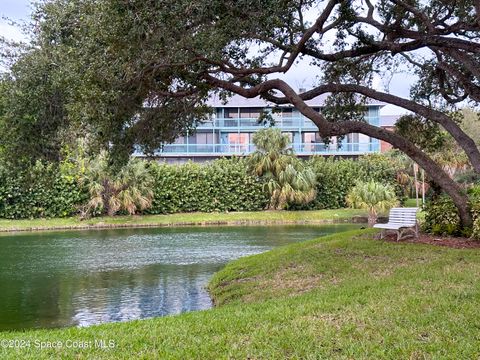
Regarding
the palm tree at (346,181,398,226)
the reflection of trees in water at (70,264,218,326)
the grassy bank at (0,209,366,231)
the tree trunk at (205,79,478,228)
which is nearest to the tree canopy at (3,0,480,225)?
the tree trunk at (205,79,478,228)

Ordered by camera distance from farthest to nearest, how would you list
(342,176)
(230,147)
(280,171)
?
(230,147) < (342,176) < (280,171)

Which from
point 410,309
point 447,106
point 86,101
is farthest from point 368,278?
point 447,106

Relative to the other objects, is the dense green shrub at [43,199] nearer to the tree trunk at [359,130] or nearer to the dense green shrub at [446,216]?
the tree trunk at [359,130]

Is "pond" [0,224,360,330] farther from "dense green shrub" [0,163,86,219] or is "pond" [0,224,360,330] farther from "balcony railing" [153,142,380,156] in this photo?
"balcony railing" [153,142,380,156]

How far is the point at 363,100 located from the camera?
49.7 feet

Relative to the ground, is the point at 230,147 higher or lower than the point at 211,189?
higher

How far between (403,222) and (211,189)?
22239mm

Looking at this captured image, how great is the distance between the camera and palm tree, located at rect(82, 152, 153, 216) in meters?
30.7

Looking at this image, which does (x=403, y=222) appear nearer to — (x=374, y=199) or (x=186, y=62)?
(x=186, y=62)

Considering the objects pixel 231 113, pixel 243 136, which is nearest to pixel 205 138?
pixel 231 113

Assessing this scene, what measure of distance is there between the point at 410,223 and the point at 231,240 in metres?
10.5

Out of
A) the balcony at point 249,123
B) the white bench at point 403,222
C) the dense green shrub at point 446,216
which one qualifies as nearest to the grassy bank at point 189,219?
the balcony at point 249,123

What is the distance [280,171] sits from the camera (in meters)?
33.3

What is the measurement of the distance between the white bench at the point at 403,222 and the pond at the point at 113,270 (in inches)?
175
